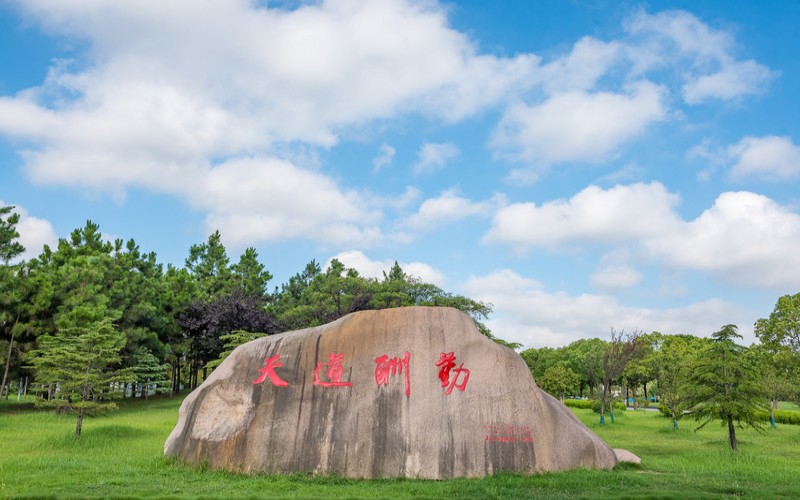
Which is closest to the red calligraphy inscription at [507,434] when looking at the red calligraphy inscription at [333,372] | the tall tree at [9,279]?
the red calligraphy inscription at [333,372]

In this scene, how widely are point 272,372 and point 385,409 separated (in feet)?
7.14

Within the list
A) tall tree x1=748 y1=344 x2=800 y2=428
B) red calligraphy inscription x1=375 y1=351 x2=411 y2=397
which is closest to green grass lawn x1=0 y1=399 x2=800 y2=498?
red calligraphy inscription x1=375 y1=351 x2=411 y2=397

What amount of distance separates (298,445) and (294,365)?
4.49 ft

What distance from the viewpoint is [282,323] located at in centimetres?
2831

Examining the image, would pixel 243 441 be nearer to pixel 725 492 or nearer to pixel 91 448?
pixel 91 448

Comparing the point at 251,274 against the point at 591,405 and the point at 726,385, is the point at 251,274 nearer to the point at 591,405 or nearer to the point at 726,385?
the point at 591,405

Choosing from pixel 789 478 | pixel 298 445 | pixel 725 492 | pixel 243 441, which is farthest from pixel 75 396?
pixel 789 478

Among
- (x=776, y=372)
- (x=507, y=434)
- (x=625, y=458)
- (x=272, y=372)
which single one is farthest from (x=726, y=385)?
(x=776, y=372)

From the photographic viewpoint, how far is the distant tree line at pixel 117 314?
50.0ft

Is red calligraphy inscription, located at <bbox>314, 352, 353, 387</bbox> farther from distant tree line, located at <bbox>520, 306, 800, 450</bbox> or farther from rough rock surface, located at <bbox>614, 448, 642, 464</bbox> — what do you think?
distant tree line, located at <bbox>520, 306, 800, 450</bbox>

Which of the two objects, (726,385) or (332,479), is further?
(726,385)

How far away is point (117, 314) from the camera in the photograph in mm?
21984

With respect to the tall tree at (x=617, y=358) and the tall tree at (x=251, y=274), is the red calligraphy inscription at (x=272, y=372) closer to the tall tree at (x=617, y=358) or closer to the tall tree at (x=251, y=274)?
the tall tree at (x=617, y=358)

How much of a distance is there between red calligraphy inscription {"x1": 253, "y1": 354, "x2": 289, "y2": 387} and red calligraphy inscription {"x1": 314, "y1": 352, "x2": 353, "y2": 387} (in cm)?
59
